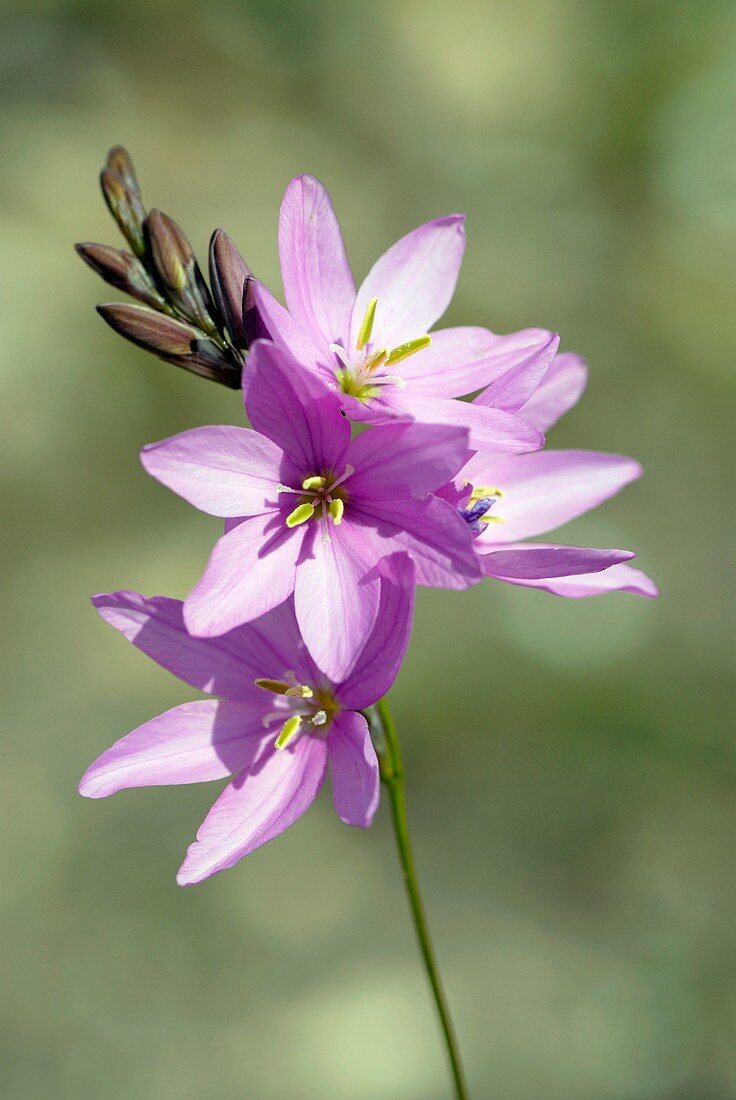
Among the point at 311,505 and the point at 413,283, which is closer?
the point at 311,505

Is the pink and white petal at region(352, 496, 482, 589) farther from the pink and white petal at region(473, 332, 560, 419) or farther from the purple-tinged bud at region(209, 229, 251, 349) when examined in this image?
the purple-tinged bud at region(209, 229, 251, 349)

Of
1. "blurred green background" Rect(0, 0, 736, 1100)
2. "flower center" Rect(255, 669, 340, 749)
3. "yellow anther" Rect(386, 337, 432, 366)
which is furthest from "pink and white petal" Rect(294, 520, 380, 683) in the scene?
"blurred green background" Rect(0, 0, 736, 1100)

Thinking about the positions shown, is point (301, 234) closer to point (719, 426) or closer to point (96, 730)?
point (96, 730)

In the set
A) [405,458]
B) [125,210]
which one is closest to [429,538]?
[405,458]

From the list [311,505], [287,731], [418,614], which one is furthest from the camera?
[418,614]

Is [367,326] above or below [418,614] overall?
above

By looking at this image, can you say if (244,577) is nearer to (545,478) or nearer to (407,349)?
(407,349)

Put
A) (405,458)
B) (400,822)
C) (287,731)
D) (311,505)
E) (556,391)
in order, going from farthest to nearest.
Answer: (556,391) < (400,822) < (287,731) < (311,505) < (405,458)
